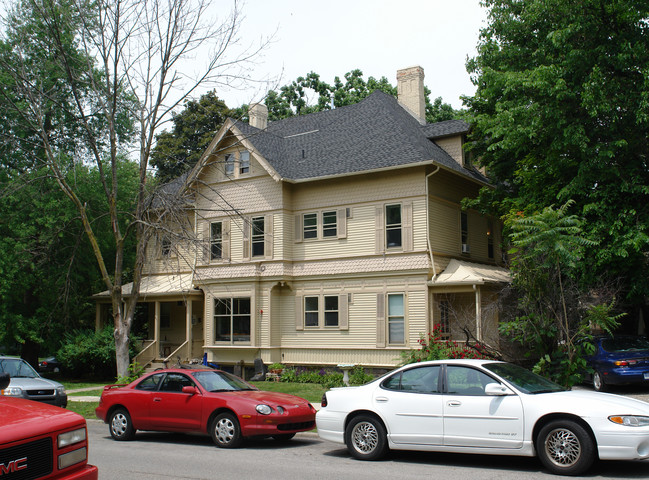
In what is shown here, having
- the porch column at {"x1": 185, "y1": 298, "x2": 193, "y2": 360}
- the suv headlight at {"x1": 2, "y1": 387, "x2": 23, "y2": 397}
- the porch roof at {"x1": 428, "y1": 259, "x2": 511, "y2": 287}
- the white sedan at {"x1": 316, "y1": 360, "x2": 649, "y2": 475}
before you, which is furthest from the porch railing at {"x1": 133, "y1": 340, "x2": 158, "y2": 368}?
the white sedan at {"x1": 316, "y1": 360, "x2": 649, "y2": 475}

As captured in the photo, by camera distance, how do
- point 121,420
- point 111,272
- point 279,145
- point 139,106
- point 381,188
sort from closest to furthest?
1. point 121,420
2. point 139,106
3. point 381,188
4. point 279,145
5. point 111,272

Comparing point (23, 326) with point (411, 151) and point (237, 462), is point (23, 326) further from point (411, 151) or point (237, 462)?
point (237, 462)

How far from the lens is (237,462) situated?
995cm

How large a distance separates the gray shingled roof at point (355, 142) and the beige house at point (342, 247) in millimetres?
78

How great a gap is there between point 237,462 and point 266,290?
15.6m

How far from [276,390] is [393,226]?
24.0 ft

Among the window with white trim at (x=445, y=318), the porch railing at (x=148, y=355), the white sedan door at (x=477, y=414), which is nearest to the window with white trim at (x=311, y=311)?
the window with white trim at (x=445, y=318)

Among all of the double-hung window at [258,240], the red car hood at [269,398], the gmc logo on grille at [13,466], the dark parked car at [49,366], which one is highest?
the double-hung window at [258,240]

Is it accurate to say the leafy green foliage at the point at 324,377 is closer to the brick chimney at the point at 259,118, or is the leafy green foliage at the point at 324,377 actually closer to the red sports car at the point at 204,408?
the red sports car at the point at 204,408

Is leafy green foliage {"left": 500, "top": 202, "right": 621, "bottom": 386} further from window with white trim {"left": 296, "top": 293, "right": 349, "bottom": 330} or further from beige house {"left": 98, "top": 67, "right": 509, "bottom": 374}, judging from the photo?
window with white trim {"left": 296, "top": 293, "right": 349, "bottom": 330}

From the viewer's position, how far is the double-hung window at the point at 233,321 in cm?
2581

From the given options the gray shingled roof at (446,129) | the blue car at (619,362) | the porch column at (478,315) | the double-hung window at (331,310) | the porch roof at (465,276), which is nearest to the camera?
the blue car at (619,362)

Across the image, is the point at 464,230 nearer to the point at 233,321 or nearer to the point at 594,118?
the point at 594,118

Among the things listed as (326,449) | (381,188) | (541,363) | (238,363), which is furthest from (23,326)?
(541,363)
